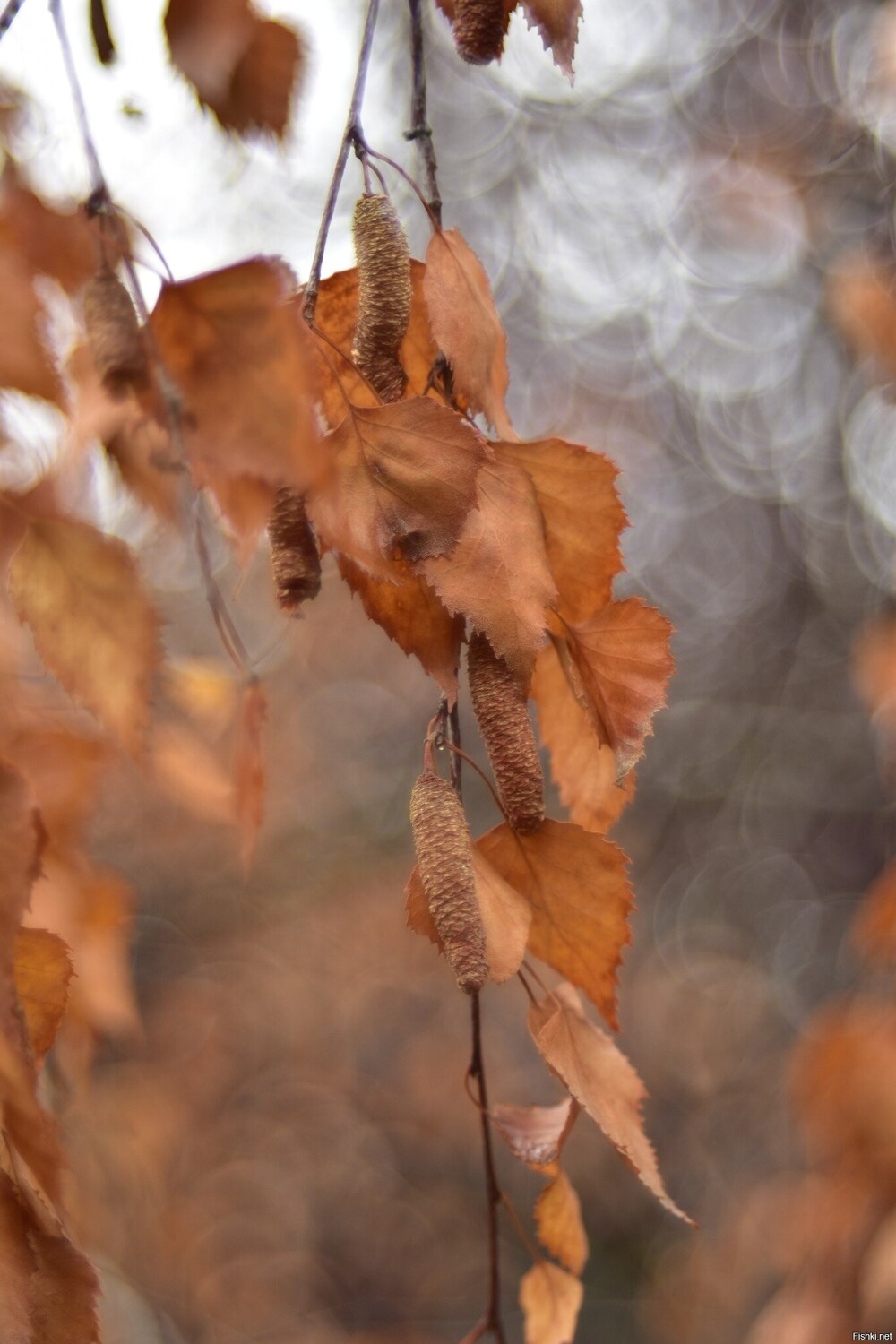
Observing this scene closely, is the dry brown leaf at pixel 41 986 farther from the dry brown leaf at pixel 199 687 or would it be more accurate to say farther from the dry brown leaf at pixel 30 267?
the dry brown leaf at pixel 199 687

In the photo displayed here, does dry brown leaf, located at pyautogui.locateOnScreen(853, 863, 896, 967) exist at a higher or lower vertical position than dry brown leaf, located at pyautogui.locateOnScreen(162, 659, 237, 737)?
lower

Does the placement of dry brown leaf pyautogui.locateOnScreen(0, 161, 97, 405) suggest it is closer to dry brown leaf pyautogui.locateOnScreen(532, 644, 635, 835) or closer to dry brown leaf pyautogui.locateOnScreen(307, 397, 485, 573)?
dry brown leaf pyautogui.locateOnScreen(307, 397, 485, 573)

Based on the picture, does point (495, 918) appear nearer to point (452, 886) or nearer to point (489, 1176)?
point (452, 886)

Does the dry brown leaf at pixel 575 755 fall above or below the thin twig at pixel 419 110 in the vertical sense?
below

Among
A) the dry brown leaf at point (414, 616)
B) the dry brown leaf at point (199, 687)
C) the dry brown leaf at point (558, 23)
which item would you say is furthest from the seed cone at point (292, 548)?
the dry brown leaf at point (199, 687)

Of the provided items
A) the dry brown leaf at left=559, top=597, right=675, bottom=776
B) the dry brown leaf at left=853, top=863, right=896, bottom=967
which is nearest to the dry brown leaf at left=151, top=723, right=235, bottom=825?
the dry brown leaf at left=559, top=597, right=675, bottom=776

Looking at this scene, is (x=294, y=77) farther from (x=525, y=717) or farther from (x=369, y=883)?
(x=369, y=883)

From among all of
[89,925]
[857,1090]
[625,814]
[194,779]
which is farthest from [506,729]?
[625,814]
